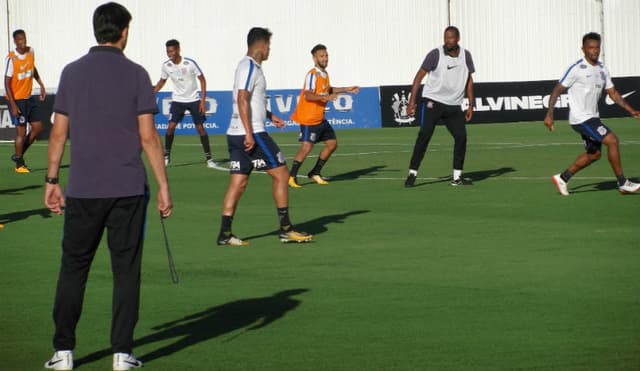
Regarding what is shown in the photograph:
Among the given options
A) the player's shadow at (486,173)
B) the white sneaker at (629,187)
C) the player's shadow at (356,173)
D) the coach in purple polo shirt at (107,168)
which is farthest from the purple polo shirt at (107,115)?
the player's shadow at (356,173)

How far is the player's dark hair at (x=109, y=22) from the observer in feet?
23.9

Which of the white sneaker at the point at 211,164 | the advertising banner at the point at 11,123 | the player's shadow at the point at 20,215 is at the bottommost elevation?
the white sneaker at the point at 211,164

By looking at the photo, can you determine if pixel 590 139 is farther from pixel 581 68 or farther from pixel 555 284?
pixel 555 284

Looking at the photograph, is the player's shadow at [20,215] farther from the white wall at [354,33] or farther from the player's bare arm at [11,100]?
the white wall at [354,33]

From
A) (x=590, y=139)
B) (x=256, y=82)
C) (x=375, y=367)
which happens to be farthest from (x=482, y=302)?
(x=590, y=139)

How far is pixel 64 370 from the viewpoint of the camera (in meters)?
7.47

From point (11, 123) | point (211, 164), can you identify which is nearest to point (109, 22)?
point (211, 164)

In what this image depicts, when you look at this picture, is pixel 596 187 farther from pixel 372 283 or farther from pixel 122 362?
pixel 122 362

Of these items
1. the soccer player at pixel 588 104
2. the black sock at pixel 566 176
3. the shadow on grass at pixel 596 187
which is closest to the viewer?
the soccer player at pixel 588 104

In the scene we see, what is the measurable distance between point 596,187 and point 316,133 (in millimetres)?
4456

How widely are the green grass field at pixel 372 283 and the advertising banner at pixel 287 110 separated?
19344 mm

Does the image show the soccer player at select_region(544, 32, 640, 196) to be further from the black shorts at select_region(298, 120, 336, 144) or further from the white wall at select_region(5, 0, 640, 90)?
the white wall at select_region(5, 0, 640, 90)

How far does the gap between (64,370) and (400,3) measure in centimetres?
4085

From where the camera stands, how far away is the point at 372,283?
10422mm
